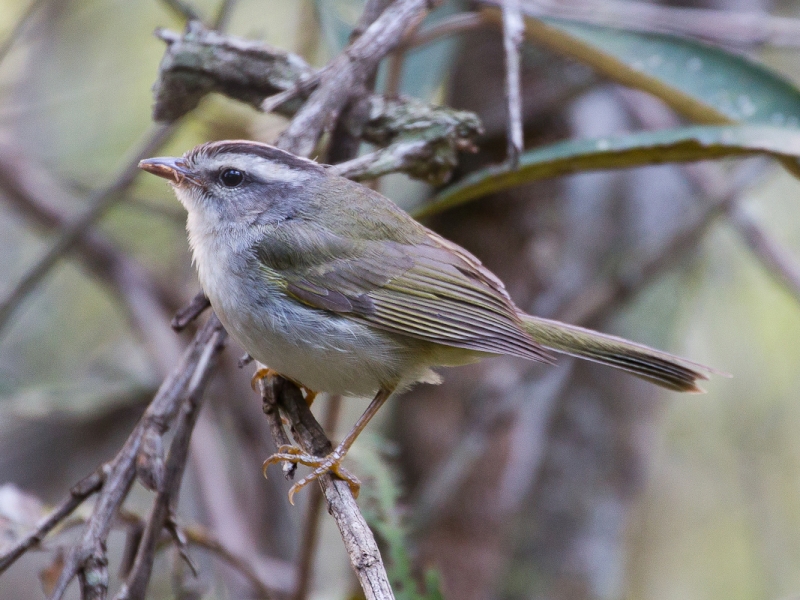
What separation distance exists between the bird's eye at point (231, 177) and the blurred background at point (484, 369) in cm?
97

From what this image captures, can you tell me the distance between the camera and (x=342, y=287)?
271 cm

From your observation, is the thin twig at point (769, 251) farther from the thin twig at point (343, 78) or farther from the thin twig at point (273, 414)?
the thin twig at point (273, 414)

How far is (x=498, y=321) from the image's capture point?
2.75m

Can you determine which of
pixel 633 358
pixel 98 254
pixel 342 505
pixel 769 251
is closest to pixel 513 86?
pixel 633 358

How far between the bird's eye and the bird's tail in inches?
48.7

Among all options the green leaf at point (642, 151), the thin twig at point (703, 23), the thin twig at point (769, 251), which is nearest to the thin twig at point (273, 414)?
the green leaf at point (642, 151)

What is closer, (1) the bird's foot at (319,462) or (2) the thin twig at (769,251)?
(1) the bird's foot at (319,462)

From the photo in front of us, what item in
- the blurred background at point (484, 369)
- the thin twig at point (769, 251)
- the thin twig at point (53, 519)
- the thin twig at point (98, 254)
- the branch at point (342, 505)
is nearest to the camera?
the branch at point (342, 505)

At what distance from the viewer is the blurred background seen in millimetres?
4266

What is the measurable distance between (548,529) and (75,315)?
371 cm

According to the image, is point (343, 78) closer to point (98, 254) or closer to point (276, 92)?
point (276, 92)

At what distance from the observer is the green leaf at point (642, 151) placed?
8.87 ft

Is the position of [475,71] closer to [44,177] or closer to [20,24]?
[20,24]

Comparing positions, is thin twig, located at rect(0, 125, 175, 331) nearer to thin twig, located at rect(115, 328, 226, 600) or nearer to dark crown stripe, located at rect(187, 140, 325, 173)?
dark crown stripe, located at rect(187, 140, 325, 173)
